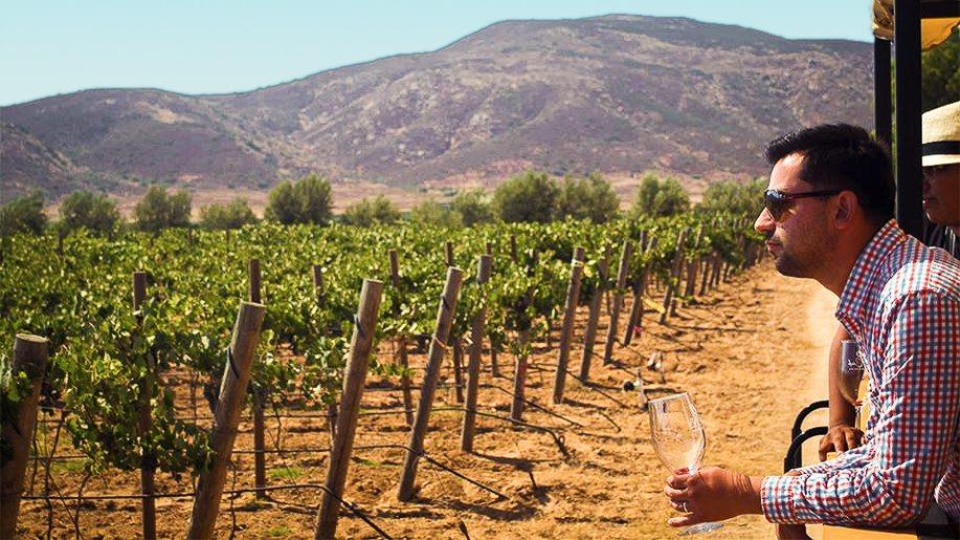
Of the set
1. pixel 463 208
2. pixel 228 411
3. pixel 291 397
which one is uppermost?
pixel 228 411

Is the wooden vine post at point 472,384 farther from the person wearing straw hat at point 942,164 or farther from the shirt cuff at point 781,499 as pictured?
the shirt cuff at point 781,499

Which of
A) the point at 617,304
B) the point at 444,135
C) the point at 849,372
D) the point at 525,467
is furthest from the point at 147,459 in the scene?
the point at 444,135

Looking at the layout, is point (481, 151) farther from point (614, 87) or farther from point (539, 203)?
point (539, 203)

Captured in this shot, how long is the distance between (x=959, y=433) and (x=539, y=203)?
6699 centimetres

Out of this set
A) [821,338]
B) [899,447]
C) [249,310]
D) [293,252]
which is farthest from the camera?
[293,252]

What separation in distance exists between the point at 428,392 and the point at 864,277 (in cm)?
591

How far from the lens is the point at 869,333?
2203 millimetres

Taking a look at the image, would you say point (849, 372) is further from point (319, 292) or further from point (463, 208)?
point (463, 208)

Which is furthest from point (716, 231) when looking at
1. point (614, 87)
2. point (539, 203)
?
point (614, 87)

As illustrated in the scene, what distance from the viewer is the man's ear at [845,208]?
2.29 m

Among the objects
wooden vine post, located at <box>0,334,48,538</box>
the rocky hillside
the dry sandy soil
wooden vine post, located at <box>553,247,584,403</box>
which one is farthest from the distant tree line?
wooden vine post, located at <box>0,334,48,538</box>

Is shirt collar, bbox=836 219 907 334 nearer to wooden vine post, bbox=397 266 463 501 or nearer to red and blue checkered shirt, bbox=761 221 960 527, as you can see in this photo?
red and blue checkered shirt, bbox=761 221 960 527

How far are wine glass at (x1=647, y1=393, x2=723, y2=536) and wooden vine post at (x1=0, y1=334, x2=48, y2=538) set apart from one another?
2830mm

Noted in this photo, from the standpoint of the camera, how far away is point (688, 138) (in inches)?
6752
